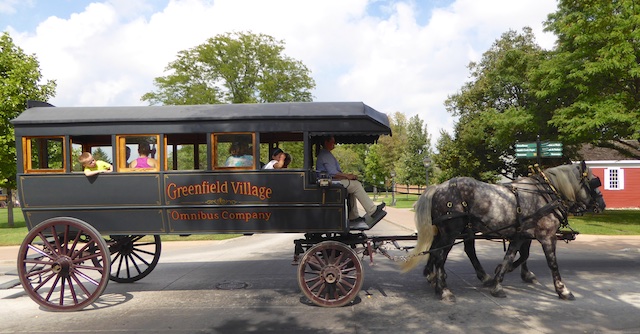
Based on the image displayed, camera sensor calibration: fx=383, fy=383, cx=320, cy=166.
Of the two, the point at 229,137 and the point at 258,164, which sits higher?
the point at 229,137

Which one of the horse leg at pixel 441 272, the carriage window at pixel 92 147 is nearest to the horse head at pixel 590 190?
the horse leg at pixel 441 272

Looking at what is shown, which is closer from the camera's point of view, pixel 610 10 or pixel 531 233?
pixel 531 233

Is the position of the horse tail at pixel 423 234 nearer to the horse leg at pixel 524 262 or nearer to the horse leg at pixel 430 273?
the horse leg at pixel 430 273

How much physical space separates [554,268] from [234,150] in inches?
194

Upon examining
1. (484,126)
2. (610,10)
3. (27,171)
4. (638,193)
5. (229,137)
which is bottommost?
(638,193)

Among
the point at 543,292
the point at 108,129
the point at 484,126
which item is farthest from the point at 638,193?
the point at 108,129

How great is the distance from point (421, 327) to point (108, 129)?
5013 millimetres

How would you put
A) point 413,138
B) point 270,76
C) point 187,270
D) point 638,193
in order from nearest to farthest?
1. point 187,270
2. point 638,193
3. point 270,76
4. point 413,138

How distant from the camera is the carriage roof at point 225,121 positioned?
215 inches

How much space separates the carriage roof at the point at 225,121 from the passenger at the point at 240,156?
0.87 ft

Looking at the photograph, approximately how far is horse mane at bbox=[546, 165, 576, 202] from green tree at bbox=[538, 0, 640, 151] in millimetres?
11217

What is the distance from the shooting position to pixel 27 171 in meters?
5.55

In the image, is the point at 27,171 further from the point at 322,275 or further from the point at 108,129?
the point at 322,275

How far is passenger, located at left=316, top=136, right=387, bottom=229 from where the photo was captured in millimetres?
5617
